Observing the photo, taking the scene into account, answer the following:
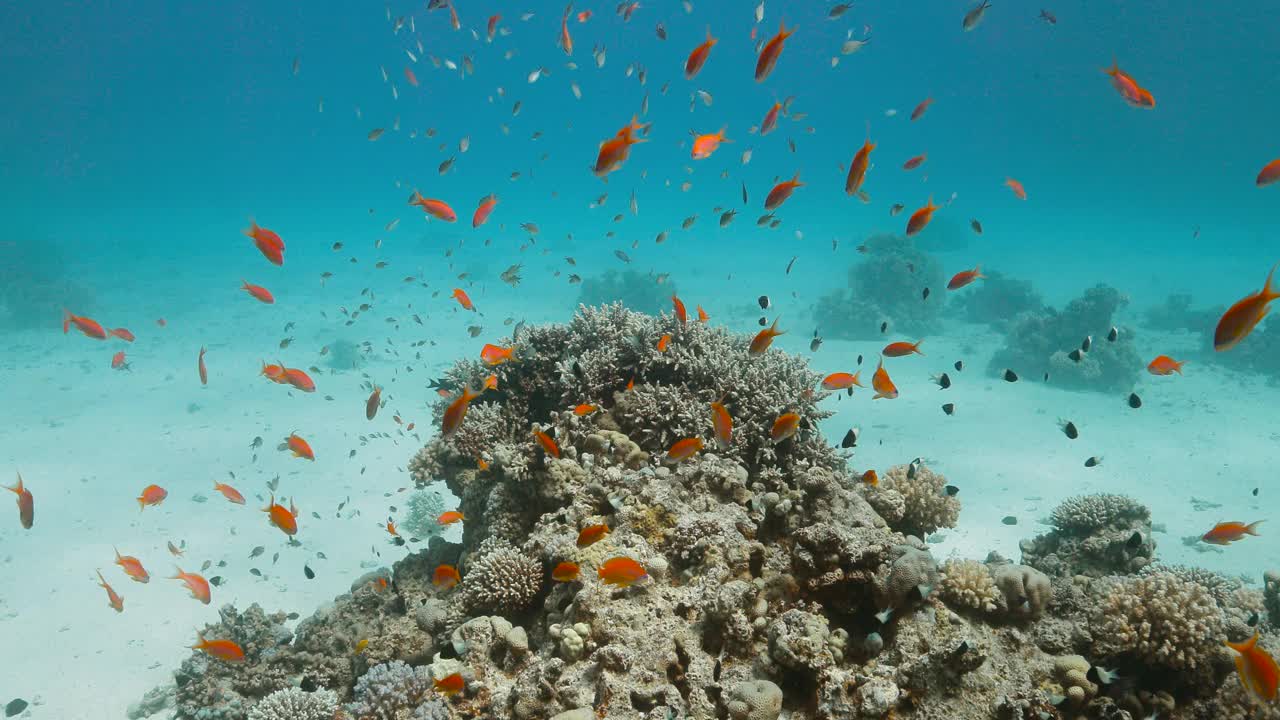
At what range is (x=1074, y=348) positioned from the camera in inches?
734

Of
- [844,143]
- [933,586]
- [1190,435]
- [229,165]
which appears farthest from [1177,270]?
[229,165]

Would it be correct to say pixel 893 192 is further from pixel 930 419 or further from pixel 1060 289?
pixel 930 419

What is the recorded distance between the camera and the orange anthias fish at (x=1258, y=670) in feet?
8.45

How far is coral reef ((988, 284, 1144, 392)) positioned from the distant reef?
51.2 feet

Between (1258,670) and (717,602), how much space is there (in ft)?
8.76

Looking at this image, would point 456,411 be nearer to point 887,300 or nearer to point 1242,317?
point 1242,317

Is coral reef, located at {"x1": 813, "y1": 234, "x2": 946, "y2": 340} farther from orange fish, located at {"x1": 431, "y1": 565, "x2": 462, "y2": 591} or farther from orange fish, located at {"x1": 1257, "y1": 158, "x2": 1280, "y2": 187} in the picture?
orange fish, located at {"x1": 431, "y1": 565, "x2": 462, "y2": 591}

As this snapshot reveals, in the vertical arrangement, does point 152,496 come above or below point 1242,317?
below

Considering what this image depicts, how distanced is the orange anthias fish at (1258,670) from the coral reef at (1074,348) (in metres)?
18.4

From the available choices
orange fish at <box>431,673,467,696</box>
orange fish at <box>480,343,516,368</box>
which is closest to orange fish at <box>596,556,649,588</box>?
orange fish at <box>431,673,467,696</box>

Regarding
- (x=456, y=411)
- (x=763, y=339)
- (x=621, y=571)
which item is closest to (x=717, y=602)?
(x=621, y=571)

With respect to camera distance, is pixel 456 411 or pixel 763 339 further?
pixel 763 339

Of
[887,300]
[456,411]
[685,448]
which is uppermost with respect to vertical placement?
[887,300]

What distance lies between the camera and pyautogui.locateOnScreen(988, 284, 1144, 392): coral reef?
1834 centimetres
